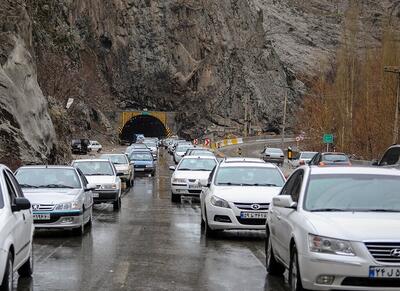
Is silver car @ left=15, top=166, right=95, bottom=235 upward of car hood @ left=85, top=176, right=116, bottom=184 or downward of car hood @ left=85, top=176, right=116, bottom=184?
upward

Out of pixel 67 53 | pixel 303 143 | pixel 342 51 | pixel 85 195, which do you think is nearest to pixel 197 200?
pixel 85 195

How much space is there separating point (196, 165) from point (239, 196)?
1201 centimetres

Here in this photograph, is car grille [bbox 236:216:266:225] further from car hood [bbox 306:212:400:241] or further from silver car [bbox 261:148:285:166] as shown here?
silver car [bbox 261:148:285:166]

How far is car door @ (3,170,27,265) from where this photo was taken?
27.5ft

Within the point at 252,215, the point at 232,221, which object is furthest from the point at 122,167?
the point at 252,215

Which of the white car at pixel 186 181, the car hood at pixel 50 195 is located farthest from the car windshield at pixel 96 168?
the car hood at pixel 50 195

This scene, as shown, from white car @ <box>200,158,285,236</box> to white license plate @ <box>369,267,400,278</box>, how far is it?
22.8 feet

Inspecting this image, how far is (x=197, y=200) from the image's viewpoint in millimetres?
25578

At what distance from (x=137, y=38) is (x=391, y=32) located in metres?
60.3

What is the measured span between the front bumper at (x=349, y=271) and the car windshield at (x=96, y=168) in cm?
1593

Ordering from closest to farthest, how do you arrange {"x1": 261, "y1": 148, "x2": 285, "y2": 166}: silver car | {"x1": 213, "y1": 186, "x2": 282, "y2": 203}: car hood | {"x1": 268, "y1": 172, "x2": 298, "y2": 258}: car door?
{"x1": 268, "y1": 172, "x2": 298, "y2": 258}: car door, {"x1": 213, "y1": 186, "x2": 282, "y2": 203}: car hood, {"x1": 261, "y1": 148, "x2": 285, "y2": 166}: silver car

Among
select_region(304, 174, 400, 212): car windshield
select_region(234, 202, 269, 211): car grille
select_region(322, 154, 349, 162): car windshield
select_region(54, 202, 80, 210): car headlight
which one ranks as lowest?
select_region(322, 154, 349, 162): car windshield

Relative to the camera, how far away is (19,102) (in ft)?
121

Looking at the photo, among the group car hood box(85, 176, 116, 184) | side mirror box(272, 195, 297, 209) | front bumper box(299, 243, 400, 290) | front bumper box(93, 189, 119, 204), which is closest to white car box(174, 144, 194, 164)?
car hood box(85, 176, 116, 184)
